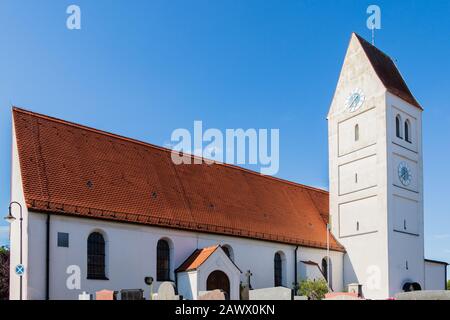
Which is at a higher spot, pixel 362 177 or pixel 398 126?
pixel 398 126

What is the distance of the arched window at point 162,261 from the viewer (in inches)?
1130

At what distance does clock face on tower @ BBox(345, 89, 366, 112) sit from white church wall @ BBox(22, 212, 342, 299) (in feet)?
43.6

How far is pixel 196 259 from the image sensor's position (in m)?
29.3

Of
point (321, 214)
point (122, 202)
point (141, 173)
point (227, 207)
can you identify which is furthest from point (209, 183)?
point (321, 214)

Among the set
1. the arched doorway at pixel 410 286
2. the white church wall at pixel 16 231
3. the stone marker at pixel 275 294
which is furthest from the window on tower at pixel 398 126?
the white church wall at pixel 16 231

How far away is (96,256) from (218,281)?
22.9ft

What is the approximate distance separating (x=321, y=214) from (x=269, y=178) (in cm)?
531

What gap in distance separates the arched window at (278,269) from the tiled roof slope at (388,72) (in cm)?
1450

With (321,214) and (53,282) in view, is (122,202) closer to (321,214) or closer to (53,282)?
(53,282)

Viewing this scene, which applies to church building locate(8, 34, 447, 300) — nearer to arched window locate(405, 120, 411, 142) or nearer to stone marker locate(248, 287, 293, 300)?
arched window locate(405, 120, 411, 142)

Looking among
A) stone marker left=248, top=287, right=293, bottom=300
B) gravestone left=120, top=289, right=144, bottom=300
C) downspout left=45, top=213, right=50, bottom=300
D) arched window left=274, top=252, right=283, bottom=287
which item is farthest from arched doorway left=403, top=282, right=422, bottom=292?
downspout left=45, top=213, right=50, bottom=300

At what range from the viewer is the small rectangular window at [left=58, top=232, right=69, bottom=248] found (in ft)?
81.4

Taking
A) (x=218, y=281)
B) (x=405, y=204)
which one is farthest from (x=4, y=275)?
(x=405, y=204)

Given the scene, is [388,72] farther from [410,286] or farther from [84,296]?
[84,296]
